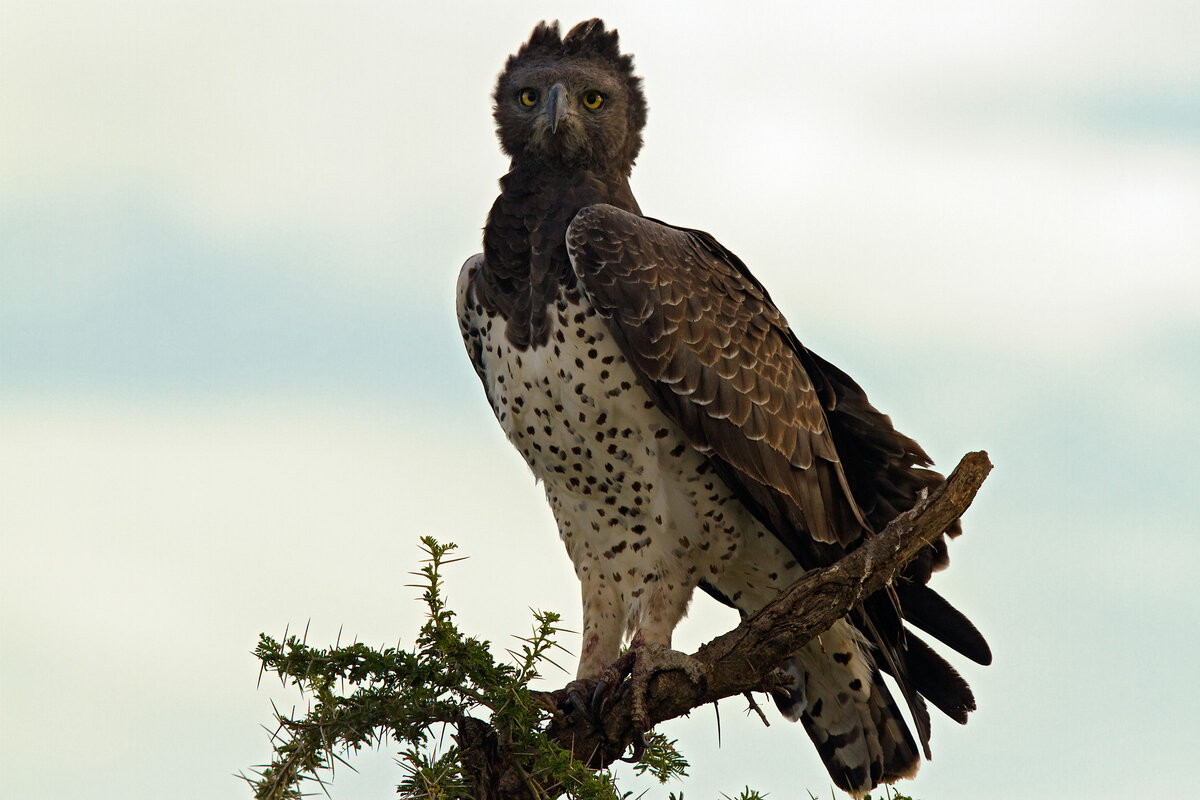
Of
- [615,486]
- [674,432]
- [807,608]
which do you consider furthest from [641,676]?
[674,432]

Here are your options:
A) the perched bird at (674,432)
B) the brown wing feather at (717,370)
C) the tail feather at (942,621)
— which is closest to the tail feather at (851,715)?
the perched bird at (674,432)

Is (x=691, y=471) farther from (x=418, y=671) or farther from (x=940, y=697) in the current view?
(x=418, y=671)

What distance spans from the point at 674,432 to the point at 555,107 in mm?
1851

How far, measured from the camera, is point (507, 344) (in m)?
6.62

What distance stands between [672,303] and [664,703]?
6.32 feet

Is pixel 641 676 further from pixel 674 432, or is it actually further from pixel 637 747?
pixel 674 432

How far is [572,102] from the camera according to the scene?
716cm

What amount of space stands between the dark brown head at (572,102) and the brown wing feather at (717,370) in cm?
61

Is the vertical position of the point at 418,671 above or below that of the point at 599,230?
below

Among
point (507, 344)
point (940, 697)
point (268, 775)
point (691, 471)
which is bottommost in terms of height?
point (268, 775)

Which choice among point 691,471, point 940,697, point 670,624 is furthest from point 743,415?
point 940,697

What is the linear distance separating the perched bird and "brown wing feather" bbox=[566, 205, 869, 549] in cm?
1

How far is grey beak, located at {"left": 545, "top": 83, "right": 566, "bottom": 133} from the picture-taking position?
6938mm

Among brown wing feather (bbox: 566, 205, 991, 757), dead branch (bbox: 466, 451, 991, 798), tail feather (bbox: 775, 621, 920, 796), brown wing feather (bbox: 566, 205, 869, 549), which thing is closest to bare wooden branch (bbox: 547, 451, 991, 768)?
dead branch (bbox: 466, 451, 991, 798)
